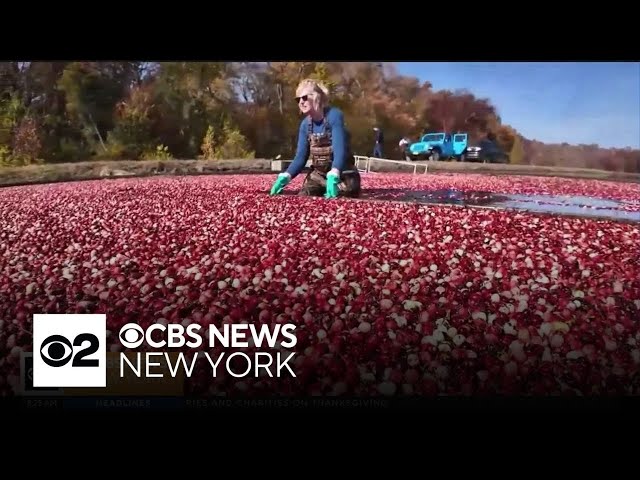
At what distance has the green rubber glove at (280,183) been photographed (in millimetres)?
2576

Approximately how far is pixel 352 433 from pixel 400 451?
0.87 ft

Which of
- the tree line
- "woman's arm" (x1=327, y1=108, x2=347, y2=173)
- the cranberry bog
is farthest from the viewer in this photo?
"woman's arm" (x1=327, y1=108, x2=347, y2=173)

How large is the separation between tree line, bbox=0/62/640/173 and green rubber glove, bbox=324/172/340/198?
0.71ft

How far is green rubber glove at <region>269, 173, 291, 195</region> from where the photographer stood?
101 inches

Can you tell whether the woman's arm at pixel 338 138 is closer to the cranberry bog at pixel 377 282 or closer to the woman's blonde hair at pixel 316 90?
the woman's blonde hair at pixel 316 90

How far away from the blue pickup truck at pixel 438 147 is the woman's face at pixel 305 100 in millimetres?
618

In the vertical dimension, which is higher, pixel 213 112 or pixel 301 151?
pixel 213 112

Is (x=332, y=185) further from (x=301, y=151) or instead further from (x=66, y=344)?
(x=66, y=344)

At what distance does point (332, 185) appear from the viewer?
8.46ft

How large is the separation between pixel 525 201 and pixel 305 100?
4.44 ft

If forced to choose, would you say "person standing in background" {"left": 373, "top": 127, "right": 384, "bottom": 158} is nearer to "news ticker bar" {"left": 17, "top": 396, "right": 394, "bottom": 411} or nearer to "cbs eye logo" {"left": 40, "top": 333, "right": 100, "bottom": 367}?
"news ticker bar" {"left": 17, "top": 396, "right": 394, "bottom": 411}

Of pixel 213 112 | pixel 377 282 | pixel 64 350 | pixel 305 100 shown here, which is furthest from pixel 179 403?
pixel 305 100

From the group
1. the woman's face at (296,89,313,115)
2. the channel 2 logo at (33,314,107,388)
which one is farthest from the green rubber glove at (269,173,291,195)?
the channel 2 logo at (33,314,107,388)

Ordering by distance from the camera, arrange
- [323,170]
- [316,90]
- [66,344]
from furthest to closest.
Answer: [323,170], [316,90], [66,344]
